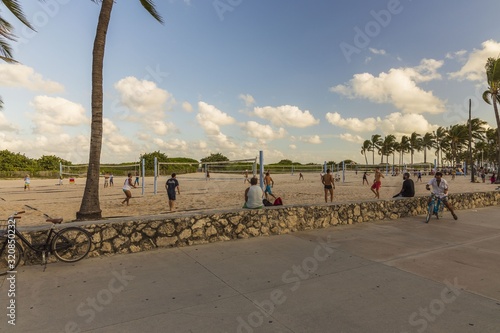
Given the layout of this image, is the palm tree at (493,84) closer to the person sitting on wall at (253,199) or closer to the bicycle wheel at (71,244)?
the person sitting on wall at (253,199)

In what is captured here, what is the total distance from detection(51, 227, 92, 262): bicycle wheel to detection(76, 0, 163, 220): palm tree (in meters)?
3.42

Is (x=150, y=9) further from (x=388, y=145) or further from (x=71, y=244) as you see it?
(x=388, y=145)

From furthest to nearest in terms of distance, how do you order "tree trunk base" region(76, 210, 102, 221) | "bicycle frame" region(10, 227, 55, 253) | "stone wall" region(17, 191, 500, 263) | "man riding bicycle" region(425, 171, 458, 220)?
"man riding bicycle" region(425, 171, 458, 220), "tree trunk base" region(76, 210, 102, 221), "stone wall" region(17, 191, 500, 263), "bicycle frame" region(10, 227, 55, 253)

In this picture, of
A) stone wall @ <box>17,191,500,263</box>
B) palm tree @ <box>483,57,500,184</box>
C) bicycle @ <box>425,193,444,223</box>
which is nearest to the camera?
stone wall @ <box>17,191,500,263</box>

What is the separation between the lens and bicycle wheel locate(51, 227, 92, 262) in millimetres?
5254

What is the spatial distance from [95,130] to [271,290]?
24.2 ft

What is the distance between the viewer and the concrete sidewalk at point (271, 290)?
3.29 m

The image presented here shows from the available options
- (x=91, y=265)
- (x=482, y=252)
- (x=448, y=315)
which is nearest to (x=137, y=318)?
(x=91, y=265)

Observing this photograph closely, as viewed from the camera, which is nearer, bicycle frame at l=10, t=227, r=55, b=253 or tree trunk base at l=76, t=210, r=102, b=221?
bicycle frame at l=10, t=227, r=55, b=253

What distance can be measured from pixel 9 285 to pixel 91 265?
3.77 ft

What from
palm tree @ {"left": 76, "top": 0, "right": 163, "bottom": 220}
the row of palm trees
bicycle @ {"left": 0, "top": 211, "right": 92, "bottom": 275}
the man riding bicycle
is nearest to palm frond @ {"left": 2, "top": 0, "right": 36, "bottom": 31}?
palm tree @ {"left": 76, "top": 0, "right": 163, "bottom": 220}

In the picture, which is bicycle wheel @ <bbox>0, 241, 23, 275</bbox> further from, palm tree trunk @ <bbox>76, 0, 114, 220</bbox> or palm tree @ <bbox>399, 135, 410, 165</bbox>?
palm tree @ <bbox>399, 135, 410, 165</bbox>

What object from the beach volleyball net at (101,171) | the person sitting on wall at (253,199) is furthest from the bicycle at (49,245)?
the beach volleyball net at (101,171)

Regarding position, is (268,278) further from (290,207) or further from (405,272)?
(290,207)
